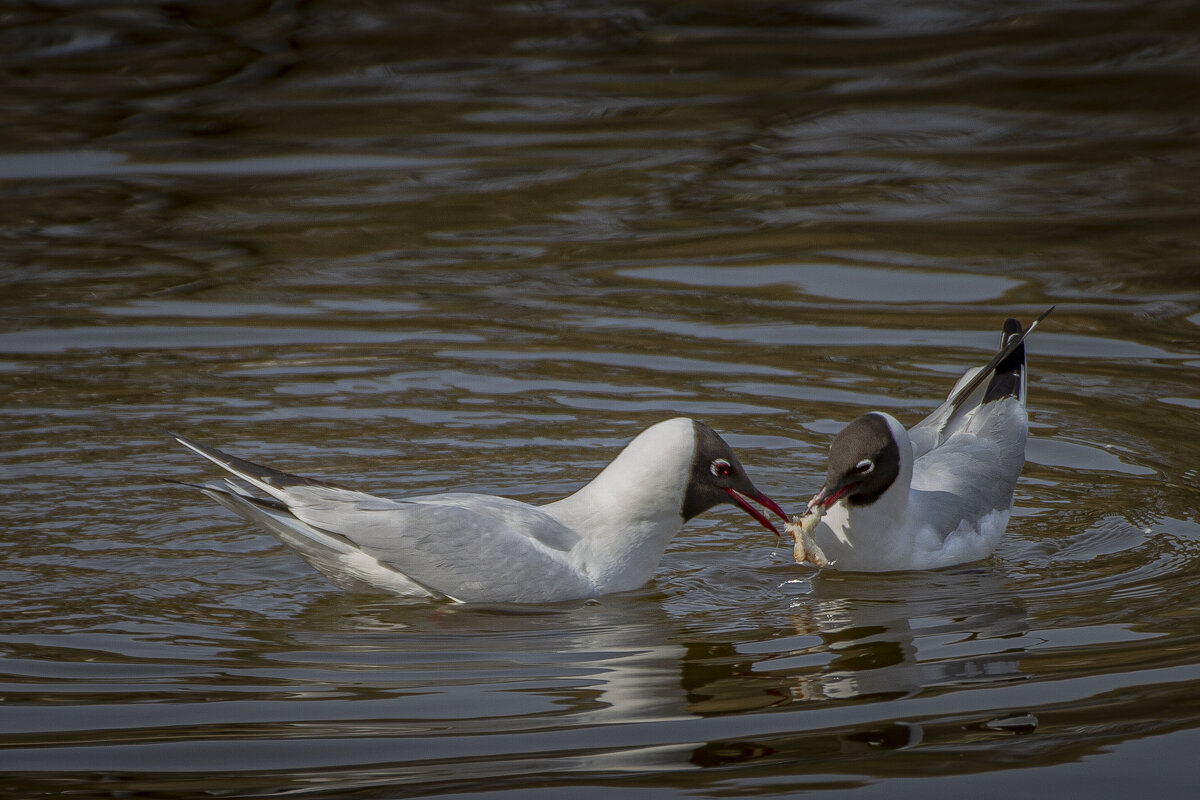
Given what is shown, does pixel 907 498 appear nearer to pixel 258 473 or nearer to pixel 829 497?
pixel 829 497

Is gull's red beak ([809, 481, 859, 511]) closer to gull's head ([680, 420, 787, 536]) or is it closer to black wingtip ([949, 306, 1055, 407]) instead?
gull's head ([680, 420, 787, 536])

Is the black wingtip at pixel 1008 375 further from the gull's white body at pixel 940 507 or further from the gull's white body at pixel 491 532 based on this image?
the gull's white body at pixel 491 532

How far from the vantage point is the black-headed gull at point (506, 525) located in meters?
6.54

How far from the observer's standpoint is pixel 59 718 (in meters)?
5.26

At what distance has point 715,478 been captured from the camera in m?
6.84

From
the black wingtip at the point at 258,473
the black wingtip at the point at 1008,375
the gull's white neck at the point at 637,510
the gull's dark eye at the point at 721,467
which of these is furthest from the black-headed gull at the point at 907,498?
the black wingtip at the point at 258,473

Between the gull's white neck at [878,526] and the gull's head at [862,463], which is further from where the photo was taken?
the gull's white neck at [878,526]

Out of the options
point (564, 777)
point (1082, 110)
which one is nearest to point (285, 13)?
point (1082, 110)

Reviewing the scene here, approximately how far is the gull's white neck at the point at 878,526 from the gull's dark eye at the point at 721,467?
57cm

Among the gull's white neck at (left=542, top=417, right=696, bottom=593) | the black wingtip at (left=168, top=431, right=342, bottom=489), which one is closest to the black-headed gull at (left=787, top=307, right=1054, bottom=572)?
the gull's white neck at (left=542, top=417, right=696, bottom=593)

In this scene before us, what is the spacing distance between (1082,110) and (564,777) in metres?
12.8

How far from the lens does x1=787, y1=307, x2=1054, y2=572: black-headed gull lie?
6.98 m

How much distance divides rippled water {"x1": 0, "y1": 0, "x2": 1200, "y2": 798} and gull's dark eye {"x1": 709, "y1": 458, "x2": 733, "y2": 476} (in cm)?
51

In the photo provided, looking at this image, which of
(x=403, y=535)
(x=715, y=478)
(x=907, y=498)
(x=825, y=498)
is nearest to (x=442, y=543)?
(x=403, y=535)
